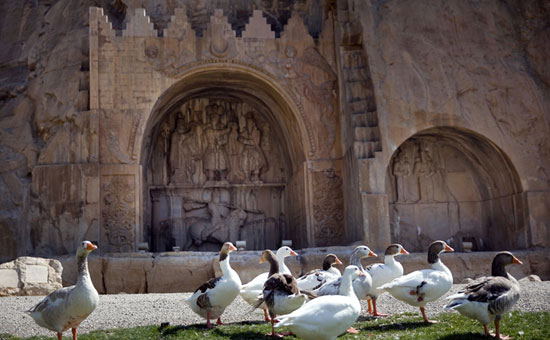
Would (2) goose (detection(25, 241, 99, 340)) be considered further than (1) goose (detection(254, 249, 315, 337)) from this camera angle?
No

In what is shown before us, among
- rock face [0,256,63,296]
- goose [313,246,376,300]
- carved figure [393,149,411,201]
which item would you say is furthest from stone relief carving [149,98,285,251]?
goose [313,246,376,300]

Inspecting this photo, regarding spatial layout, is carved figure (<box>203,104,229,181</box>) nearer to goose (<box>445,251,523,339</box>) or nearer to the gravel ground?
the gravel ground

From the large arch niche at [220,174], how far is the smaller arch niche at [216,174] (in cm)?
3

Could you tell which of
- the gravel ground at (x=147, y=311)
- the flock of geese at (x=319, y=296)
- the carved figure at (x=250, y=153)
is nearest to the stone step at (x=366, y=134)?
the carved figure at (x=250, y=153)

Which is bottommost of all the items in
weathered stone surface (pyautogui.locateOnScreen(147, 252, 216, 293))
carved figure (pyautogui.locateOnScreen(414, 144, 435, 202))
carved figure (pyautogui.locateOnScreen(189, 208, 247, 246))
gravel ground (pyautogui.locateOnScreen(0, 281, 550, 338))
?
gravel ground (pyautogui.locateOnScreen(0, 281, 550, 338))

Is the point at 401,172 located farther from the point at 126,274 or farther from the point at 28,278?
the point at 28,278

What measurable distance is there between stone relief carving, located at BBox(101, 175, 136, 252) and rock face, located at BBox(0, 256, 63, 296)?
3.26 meters

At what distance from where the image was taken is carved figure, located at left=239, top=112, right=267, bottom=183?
20.3m

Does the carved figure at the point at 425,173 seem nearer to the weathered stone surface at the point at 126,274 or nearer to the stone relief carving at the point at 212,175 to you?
the stone relief carving at the point at 212,175

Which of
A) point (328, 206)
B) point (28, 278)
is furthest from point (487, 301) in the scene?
point (328, 206)

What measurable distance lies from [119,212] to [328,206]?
6155mm

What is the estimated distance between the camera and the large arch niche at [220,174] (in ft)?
64.8

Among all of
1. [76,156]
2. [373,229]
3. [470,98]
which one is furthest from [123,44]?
[470,98]

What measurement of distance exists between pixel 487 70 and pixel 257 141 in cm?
800
